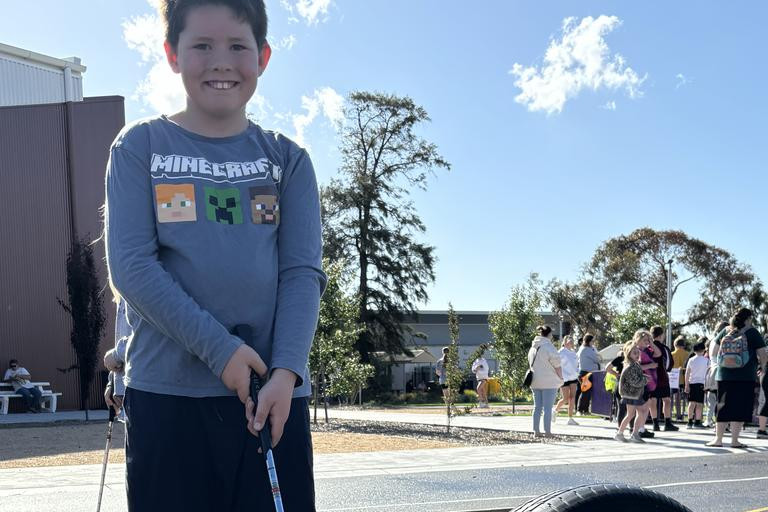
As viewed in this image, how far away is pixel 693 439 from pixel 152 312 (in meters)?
12.1

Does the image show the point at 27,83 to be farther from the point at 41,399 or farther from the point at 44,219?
the point at 41,399

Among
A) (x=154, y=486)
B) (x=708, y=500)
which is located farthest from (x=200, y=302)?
(x=708, y=500)

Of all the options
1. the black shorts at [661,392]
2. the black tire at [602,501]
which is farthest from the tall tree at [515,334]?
the black tire at [602,501]

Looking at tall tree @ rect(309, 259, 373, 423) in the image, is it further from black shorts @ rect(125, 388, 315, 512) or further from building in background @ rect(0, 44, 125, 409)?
black shorts @ rect(125, 388, 315, 512)

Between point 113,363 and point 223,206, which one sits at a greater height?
point 223,206

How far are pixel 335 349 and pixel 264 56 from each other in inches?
578

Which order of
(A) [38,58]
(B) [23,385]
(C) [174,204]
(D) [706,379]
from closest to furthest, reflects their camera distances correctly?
(C) [174,204] → (D) [706,379] → (B) [23,385] → (A) [38,58]

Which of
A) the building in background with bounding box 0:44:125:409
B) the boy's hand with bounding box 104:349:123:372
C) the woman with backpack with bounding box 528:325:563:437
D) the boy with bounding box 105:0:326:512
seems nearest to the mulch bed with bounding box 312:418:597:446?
the woman with backpack with bounding box 528:325:563:437

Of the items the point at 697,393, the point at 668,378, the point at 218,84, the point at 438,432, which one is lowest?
the point at 438,432

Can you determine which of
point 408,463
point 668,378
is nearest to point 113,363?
point 408,463

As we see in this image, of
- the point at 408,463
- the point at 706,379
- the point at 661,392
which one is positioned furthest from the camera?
the point at 706,379

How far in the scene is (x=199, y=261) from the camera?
6.97 ft

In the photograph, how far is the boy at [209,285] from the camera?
2.07 meters

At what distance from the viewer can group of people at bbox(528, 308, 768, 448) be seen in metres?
11.0
